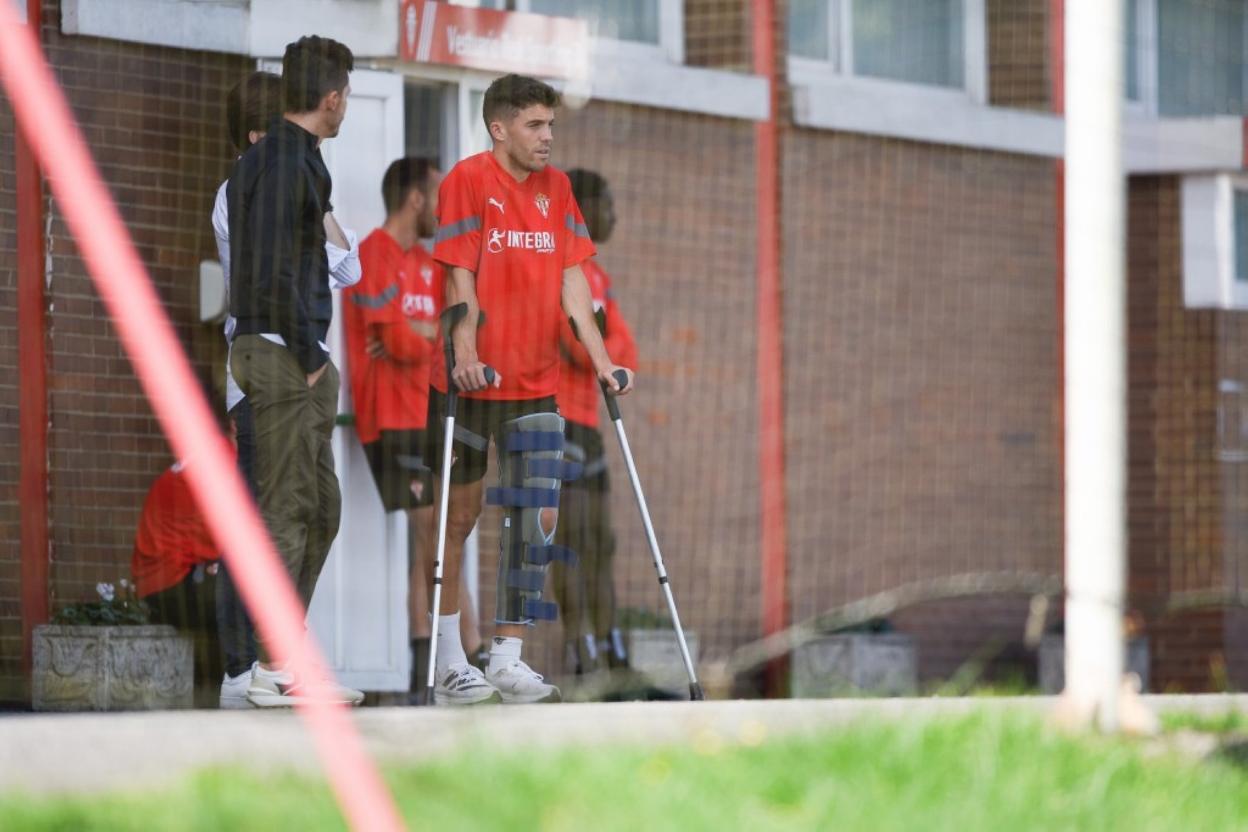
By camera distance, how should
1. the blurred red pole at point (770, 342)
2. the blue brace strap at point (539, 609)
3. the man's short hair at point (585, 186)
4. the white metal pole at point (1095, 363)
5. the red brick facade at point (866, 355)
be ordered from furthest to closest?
the blurred red pole at point (770, 342) < the red brick facade at point (866, 355) < the man's short hair at point (585, 186) < the blue brace strap at point (539, 609) < the white metal pole at point (1095, 363)

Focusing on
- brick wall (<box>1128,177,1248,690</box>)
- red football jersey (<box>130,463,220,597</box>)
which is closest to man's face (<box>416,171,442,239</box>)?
red football jersey (<box>130,463,220,597</box>)

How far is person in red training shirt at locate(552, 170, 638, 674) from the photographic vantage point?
8672 mm

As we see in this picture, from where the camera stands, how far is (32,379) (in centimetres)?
838

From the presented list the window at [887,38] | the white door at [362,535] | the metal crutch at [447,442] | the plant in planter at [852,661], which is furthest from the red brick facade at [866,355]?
the metal crutch at [447,442]

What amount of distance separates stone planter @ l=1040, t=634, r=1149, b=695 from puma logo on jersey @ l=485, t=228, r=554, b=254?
4285 mm

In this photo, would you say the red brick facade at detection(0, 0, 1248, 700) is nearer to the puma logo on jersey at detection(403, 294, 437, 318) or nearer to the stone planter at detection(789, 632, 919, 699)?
the stone planter at detection(789, 632, 919, 699)

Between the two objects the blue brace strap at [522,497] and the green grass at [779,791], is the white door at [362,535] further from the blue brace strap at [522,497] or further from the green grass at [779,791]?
the green grass at [779,791]

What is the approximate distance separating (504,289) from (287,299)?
81 cm

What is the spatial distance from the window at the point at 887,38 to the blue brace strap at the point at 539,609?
487 centimetres

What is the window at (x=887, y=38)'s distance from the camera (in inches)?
445

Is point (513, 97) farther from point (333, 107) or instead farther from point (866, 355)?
point (866, 355)

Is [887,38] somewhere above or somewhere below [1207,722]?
above

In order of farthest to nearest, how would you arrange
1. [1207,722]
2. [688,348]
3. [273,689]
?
[688,348]
[273,689]
[1207,722]

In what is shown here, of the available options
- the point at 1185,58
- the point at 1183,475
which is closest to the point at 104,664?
the point at 1183,475
